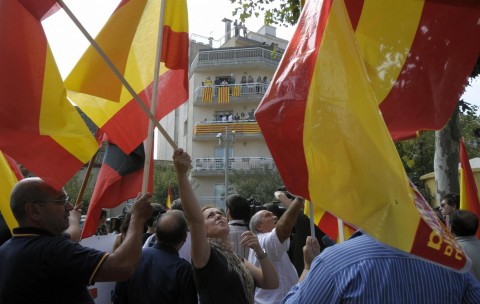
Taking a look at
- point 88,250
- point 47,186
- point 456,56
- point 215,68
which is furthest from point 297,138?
point 215,68

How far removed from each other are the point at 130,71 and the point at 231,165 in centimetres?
4021

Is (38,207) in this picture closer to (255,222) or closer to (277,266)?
(277,266)

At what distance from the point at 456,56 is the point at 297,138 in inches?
69.0

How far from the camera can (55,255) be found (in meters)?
2.69

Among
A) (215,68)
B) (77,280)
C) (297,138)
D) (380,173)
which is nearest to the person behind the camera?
(380,173)

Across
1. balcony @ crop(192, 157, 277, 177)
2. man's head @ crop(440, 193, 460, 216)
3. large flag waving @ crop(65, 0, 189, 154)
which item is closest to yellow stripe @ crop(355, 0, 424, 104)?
large flag waving @ crop(65, 0, 189, 154)

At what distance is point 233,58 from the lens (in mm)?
44875

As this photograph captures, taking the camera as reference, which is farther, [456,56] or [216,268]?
[456,56]

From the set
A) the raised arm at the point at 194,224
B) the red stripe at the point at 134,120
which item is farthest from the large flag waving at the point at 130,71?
the raised arm at the point at 194,224

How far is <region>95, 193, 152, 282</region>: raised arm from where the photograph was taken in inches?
105

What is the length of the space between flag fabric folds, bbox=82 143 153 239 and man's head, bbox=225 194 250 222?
2.67 feet

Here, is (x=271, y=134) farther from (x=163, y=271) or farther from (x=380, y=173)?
(x=163, y=271)

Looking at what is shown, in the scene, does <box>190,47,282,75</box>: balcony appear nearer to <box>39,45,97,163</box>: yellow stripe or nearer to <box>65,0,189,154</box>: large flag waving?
<box>65,0,189,154</box>: large flag waving

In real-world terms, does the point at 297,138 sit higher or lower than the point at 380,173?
higher
